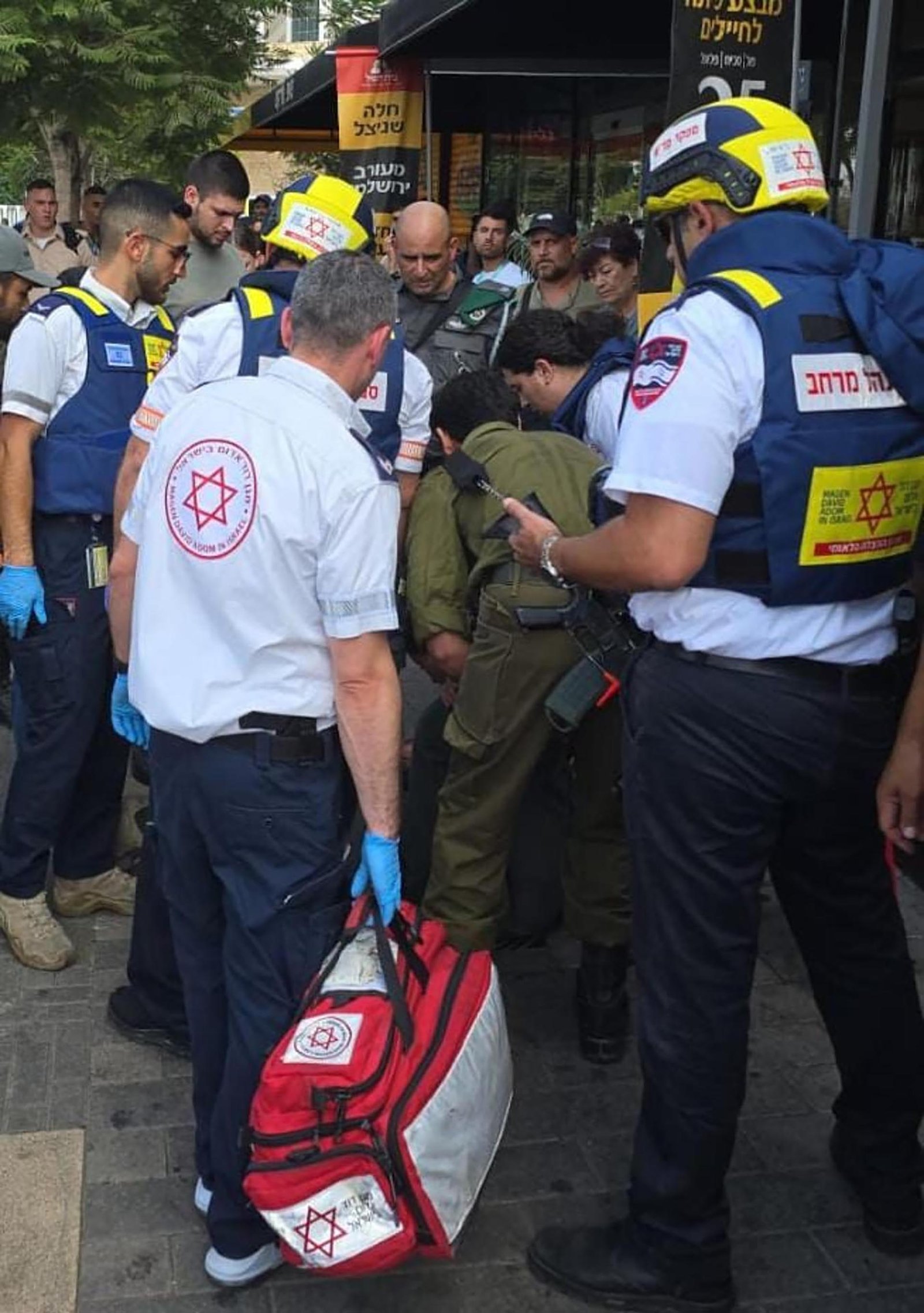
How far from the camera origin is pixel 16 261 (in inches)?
174

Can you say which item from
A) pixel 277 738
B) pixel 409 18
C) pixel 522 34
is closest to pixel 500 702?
pixel 277 738

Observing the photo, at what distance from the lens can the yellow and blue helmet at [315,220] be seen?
11.5ft

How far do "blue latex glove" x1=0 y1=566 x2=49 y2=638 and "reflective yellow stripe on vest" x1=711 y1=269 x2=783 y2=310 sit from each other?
222 cm

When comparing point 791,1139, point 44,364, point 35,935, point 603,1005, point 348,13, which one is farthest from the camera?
point 348,13

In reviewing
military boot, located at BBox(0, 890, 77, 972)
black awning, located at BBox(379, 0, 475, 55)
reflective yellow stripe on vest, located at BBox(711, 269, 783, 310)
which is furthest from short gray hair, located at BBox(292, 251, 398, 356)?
black awning, located at BBox(379, 0, 475, 55)

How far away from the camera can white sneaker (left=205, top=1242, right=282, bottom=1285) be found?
2639 millimetres

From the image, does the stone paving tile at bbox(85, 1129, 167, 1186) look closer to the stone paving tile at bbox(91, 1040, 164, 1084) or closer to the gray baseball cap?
the stone paving tile at bbox(91, 1040, 164, 1084)

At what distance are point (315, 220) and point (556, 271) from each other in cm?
334

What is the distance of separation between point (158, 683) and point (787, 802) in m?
1.14

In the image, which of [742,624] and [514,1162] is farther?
[514,1162]

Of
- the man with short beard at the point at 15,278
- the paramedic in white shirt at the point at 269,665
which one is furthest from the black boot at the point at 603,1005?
the man with short beard at the point at 15,278

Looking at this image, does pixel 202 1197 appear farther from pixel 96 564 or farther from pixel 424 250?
pixel 424 250

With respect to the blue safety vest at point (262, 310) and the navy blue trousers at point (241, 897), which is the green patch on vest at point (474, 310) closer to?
the blue safety vest at point (262, 310)

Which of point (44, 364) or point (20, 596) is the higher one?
point (44, 364)
